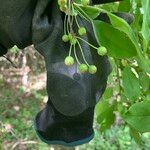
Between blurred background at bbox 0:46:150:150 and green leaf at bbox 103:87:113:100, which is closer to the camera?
green leaf at bbox 103:87:113:100

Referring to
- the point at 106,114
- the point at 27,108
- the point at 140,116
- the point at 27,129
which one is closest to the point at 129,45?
the point at 140,116

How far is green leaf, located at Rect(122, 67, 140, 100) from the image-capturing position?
68cm

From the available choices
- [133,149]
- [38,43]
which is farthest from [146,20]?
[133,149]

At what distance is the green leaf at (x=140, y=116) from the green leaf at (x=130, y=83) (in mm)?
38

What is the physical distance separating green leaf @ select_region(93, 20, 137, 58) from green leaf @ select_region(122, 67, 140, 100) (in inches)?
5.4

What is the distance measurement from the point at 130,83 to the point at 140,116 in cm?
6

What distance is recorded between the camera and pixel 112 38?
539 millimetres

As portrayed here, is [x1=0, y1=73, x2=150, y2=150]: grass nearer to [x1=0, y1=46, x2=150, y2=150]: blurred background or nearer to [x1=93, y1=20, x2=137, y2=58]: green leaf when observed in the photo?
[x1=0, y1=46, x2=150, y2=150]: blurred background

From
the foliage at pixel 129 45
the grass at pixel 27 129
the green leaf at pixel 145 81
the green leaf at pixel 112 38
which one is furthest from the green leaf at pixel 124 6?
the grass at pixel 27 129

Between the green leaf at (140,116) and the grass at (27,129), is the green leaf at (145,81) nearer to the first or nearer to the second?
the green leaf at (140,116)

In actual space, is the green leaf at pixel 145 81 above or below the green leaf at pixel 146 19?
below

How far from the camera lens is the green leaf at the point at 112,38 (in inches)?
21.2

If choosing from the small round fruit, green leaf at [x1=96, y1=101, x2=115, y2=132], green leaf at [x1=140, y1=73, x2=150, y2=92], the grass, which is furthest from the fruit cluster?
the grass

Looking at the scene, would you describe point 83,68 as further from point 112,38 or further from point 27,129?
point 27,129
